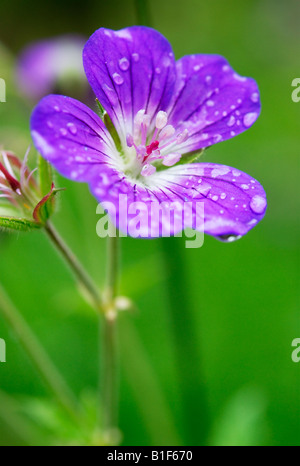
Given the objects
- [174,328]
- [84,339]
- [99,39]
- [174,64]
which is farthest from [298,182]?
[99,39]

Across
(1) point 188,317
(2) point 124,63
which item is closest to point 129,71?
(2) point 124,63

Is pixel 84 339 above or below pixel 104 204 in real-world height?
below

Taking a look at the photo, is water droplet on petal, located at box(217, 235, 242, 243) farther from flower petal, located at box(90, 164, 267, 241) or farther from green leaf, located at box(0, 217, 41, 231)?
green leaf, located at box(0, 217, 41, 231)

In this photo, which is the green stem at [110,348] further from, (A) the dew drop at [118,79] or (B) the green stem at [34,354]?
(A) the dew drop at [118,79]

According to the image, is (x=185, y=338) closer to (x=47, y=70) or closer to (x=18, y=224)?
(x=18, y=224)

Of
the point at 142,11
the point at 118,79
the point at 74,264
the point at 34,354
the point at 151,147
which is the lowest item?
the point at 34,354
